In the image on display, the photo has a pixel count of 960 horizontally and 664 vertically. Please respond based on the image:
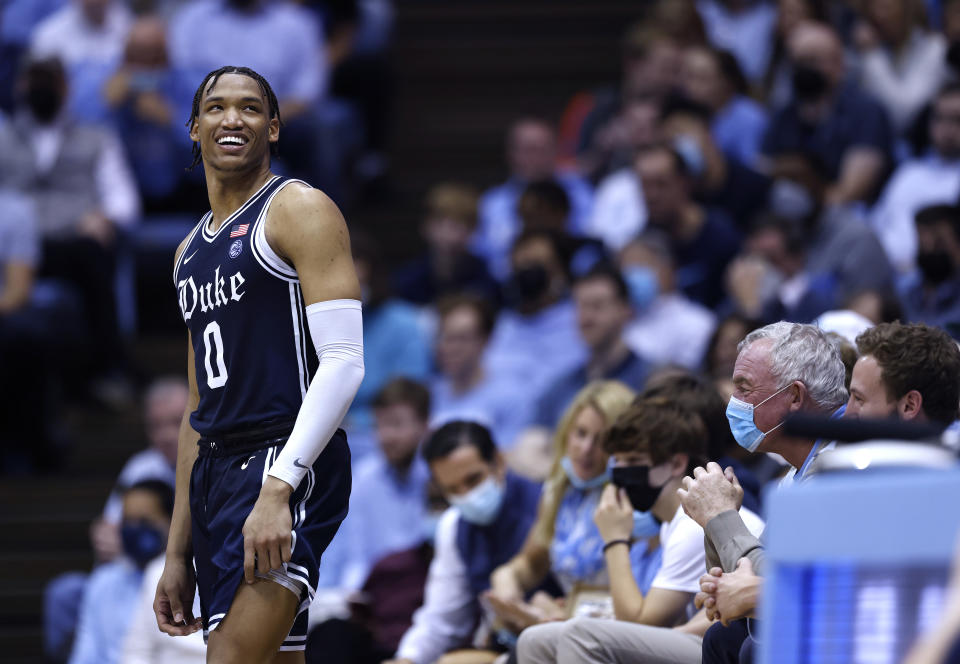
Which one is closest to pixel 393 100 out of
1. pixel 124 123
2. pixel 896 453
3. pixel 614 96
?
pixel 614 96

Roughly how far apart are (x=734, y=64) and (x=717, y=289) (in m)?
2.33

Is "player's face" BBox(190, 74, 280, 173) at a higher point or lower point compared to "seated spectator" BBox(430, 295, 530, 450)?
higher

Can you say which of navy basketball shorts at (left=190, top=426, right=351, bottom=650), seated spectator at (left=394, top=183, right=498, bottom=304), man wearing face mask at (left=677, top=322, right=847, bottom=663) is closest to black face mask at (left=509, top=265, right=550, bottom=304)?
seated spectator at (left=394, top=183, right=498, bottom=304)

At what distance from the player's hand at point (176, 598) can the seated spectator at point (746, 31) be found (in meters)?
7.80

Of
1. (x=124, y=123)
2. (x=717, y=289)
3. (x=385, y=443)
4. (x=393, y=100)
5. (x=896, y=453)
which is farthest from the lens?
(x=393, y=100)

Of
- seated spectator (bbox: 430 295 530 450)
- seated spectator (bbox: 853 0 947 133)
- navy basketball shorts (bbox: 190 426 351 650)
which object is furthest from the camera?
seated spectator (bbox: 853 0 947 133)

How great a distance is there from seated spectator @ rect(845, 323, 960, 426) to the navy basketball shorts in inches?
55.1

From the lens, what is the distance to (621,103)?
425 inches

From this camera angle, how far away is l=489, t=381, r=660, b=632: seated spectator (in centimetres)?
514

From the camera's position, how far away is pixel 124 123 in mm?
9719

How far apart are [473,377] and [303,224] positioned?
15.7 feet

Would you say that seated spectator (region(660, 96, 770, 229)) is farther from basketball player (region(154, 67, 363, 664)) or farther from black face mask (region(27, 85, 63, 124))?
basketball player (region(154, 67, 363, 664))

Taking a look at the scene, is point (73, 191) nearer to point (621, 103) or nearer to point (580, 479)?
point (621, 103)

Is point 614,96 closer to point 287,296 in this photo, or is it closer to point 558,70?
point 558,70
